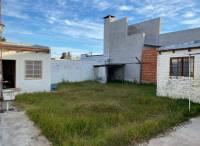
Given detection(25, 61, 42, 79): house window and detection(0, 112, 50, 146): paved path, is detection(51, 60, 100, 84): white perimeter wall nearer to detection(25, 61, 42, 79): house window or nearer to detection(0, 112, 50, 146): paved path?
detection(25, 61, 42, 79): house window

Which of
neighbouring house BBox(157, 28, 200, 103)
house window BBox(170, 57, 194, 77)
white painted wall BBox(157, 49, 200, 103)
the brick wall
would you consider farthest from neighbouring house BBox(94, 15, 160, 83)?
house window BBox(170, 57, 194, 77)

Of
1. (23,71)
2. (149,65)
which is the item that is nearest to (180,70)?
(149,65)

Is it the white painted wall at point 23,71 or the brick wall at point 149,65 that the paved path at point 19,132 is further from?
the brick wall at point 149,65

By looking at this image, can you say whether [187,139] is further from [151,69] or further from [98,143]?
[151,69]

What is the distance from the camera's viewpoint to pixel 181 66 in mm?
9258

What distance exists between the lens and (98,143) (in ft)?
13.1

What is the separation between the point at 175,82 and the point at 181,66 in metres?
0.83

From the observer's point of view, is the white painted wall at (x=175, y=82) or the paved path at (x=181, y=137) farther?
the white painted wall at (x=175, y=82)

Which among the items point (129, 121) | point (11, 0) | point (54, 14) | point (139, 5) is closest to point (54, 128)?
point (129, 121)

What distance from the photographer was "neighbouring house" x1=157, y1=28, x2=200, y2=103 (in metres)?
8.55

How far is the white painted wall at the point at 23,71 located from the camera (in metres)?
10.8

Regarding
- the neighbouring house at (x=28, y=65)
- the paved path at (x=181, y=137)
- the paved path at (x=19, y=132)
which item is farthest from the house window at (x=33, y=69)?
the paved path at (x=181, y=137)

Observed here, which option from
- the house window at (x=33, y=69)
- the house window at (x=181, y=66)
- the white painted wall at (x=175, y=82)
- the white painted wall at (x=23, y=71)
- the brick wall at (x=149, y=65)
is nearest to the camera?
the white painted wall at (x=175, y=82)

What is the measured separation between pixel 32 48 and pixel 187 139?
924cm
